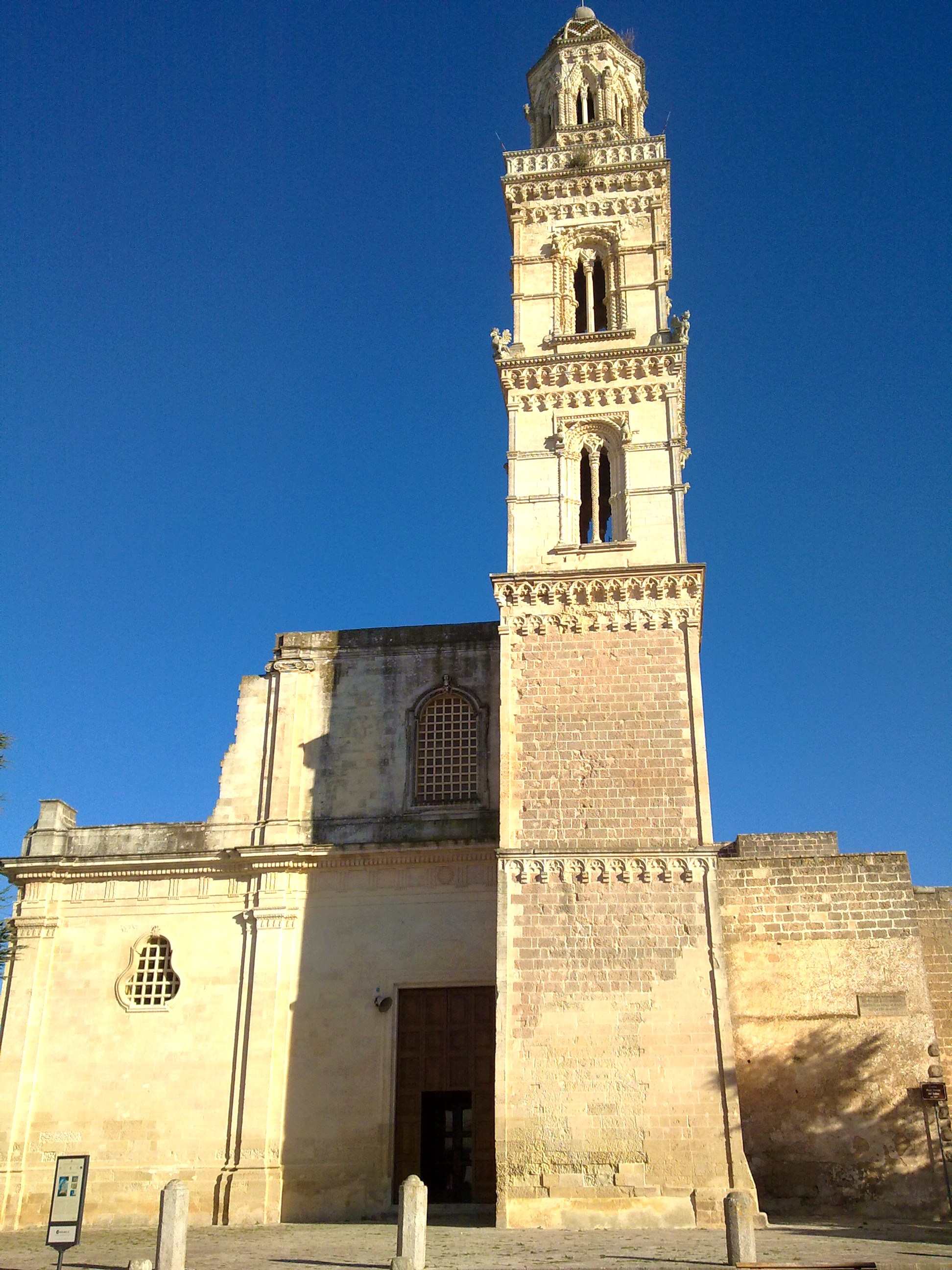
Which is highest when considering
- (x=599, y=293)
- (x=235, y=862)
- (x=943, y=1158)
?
(x=599, y=293)

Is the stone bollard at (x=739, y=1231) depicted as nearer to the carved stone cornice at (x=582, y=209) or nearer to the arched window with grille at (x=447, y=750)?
the arched window with grille at (x=447, y=750)

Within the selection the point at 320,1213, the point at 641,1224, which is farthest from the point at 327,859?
the point at 641,1224

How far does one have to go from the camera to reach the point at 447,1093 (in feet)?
73.0

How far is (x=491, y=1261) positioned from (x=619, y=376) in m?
17.3

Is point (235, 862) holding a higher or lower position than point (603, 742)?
lower

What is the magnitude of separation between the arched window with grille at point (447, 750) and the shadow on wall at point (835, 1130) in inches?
301

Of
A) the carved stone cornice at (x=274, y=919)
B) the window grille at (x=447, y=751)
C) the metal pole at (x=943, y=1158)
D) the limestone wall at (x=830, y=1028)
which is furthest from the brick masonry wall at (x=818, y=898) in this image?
the carved stone cornice at (x=274, y=919)

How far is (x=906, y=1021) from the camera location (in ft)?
71.8

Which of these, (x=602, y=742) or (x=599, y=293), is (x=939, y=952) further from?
(x=599, y=293)

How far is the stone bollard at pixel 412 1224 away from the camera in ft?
46.4

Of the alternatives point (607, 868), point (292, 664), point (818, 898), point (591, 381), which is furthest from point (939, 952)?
point (292, 664)

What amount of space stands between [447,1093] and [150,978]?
683 cm

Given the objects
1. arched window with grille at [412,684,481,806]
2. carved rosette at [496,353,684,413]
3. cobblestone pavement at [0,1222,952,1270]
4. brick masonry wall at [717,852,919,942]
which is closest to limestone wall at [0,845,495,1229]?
arched window with grille at [412,684,481,806]

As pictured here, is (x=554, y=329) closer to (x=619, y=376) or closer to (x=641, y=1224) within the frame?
(x=619, y=376)
